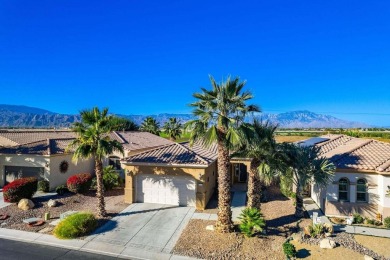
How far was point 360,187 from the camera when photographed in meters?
17.2

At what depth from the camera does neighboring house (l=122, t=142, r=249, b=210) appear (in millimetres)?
19000

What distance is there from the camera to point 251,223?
14.2m

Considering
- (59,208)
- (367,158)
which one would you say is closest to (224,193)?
(367,158)

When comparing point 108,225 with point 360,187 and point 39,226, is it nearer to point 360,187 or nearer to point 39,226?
point 39,226

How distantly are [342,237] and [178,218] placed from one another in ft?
31.7

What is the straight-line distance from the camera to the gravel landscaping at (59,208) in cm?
1596

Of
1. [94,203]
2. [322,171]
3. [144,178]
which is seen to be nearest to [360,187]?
[322,171]

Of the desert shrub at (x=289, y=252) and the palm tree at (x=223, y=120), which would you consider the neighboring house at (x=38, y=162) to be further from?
the desert shrub at (x=289, y=252)

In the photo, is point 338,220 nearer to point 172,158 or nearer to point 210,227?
point 210,227

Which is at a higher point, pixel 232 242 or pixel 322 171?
pixel 322 171

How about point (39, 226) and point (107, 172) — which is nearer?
point (39, 226)

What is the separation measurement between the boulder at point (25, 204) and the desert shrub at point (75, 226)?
19.3 ft

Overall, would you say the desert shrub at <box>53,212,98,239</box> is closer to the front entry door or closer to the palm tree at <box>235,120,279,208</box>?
the palm tree at <box>235,120,279,208</box>

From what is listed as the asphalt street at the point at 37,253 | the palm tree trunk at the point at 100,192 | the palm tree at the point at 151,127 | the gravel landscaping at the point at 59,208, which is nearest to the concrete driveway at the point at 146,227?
the palm tree trunk at the point at 100,192
